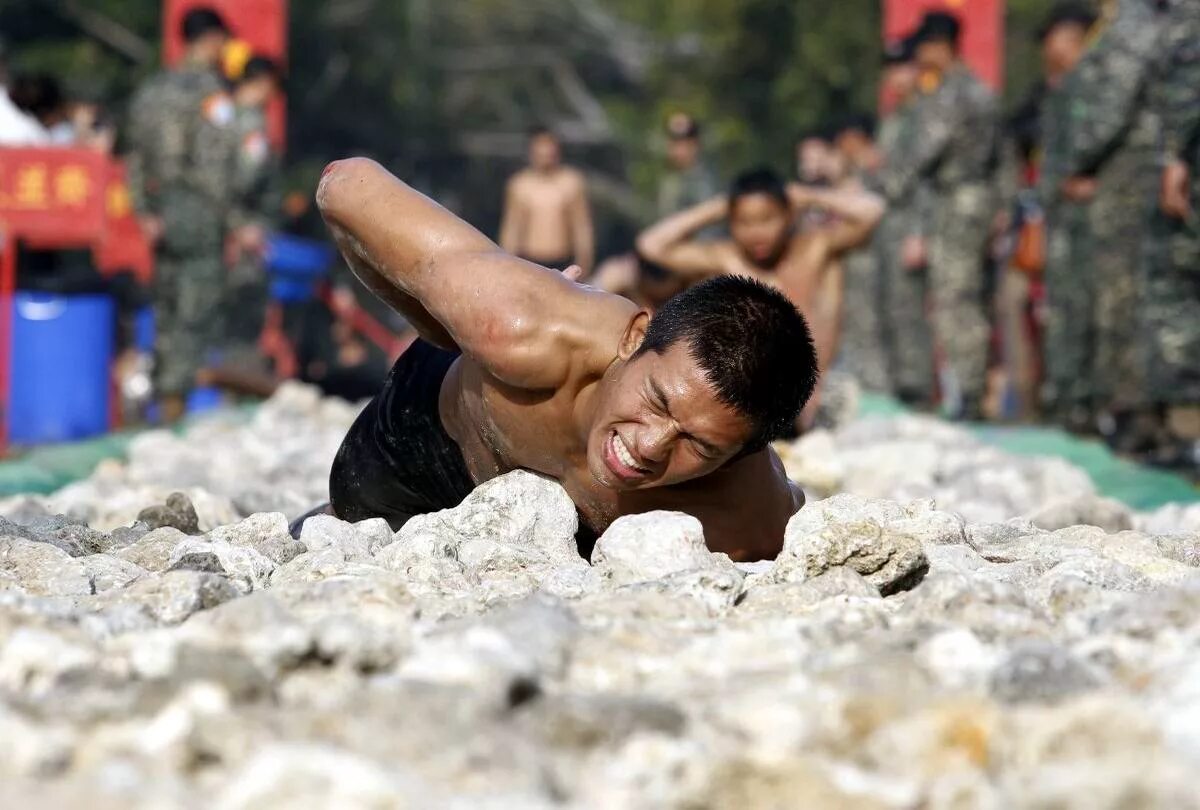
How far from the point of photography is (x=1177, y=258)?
6.91 m

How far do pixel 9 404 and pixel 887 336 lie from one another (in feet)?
20.2

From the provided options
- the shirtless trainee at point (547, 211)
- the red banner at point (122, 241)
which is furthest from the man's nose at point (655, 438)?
the shirtless trainee at point (547, 211)

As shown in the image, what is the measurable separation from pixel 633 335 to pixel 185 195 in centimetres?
751

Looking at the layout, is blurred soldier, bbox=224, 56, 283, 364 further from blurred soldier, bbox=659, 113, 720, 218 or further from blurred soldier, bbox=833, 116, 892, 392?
blurred soldier, bbox=833, 116, 892, 392

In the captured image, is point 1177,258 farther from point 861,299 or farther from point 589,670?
point 861,299

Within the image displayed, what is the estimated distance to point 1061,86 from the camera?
28.7 ft

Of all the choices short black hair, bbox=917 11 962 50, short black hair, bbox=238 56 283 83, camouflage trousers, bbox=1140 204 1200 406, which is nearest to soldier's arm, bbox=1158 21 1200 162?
camouflage trousers, bbox=1140 204 1200 406

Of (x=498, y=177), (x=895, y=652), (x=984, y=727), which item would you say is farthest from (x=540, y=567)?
(x=498, y=177)

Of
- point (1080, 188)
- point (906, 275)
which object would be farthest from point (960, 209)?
point (1080, 188)

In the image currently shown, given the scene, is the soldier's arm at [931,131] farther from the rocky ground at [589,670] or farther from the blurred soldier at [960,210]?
the rocky ground at [589,670]

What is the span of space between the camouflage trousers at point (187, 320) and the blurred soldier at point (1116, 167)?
16.4 feet

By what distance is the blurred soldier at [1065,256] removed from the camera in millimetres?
8688

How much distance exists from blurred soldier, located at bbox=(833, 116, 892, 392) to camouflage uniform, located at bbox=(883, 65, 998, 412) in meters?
2.78

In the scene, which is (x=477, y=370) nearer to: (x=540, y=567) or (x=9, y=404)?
(x=540, y=567)
